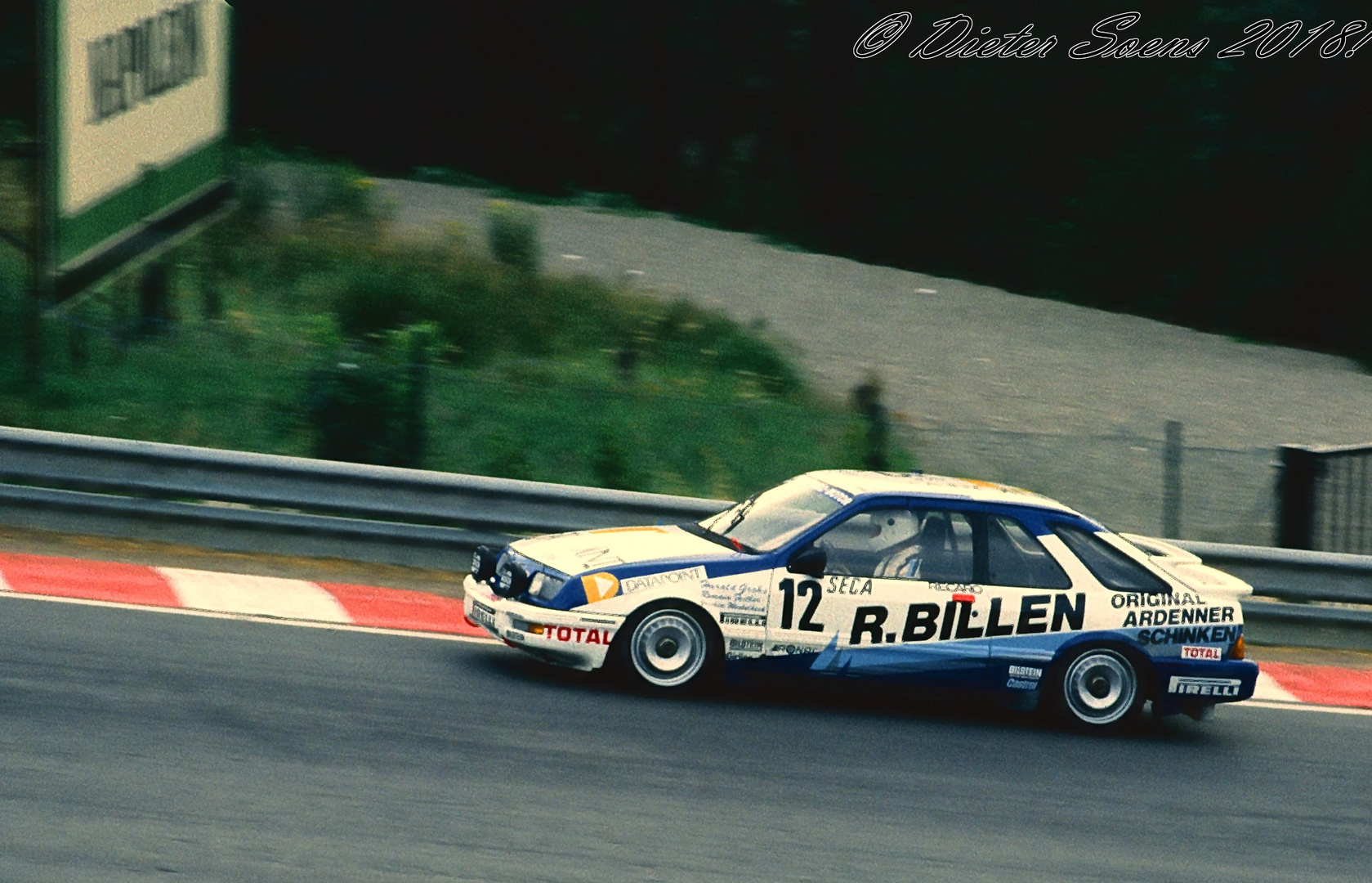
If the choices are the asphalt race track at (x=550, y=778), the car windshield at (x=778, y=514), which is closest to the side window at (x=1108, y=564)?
the asphalt race track at (x=550, y=778)

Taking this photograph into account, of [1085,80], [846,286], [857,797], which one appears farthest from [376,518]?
[1085,80]

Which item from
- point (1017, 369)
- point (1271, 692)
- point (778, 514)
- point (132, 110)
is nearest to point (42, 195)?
point (132, 110)

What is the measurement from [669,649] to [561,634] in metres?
0.59

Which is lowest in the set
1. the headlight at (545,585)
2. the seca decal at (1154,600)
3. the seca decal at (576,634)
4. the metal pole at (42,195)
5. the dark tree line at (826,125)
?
the seca decal at (576,634)

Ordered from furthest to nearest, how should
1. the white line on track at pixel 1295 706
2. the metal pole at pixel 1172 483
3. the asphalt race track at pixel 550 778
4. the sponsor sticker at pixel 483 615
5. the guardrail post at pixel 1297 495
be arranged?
the guardrail post at pixel 1297 495
the metal pole at pixel 1172 483
the white line on track at pixel 1295 706
the sponsor sticker at pixel 483 615
the asphalt race track at pixel 550 778

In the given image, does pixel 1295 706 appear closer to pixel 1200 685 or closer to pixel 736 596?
pixel 1200 685

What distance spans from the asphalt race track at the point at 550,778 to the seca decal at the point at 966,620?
0.50 m

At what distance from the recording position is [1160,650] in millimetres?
9312

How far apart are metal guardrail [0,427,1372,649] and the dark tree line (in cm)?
1841

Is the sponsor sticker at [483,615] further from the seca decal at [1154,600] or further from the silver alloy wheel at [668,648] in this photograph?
the seca decal at [1154,600]

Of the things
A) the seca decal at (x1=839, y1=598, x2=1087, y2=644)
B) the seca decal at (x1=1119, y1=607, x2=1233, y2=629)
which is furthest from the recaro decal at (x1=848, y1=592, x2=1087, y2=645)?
the seca decal at (x1=1119, y1=607, x2=1233, y2=629)

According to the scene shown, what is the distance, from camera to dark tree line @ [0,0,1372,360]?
1142 inches

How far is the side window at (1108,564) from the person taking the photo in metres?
9.40

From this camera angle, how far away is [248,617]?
986cm
